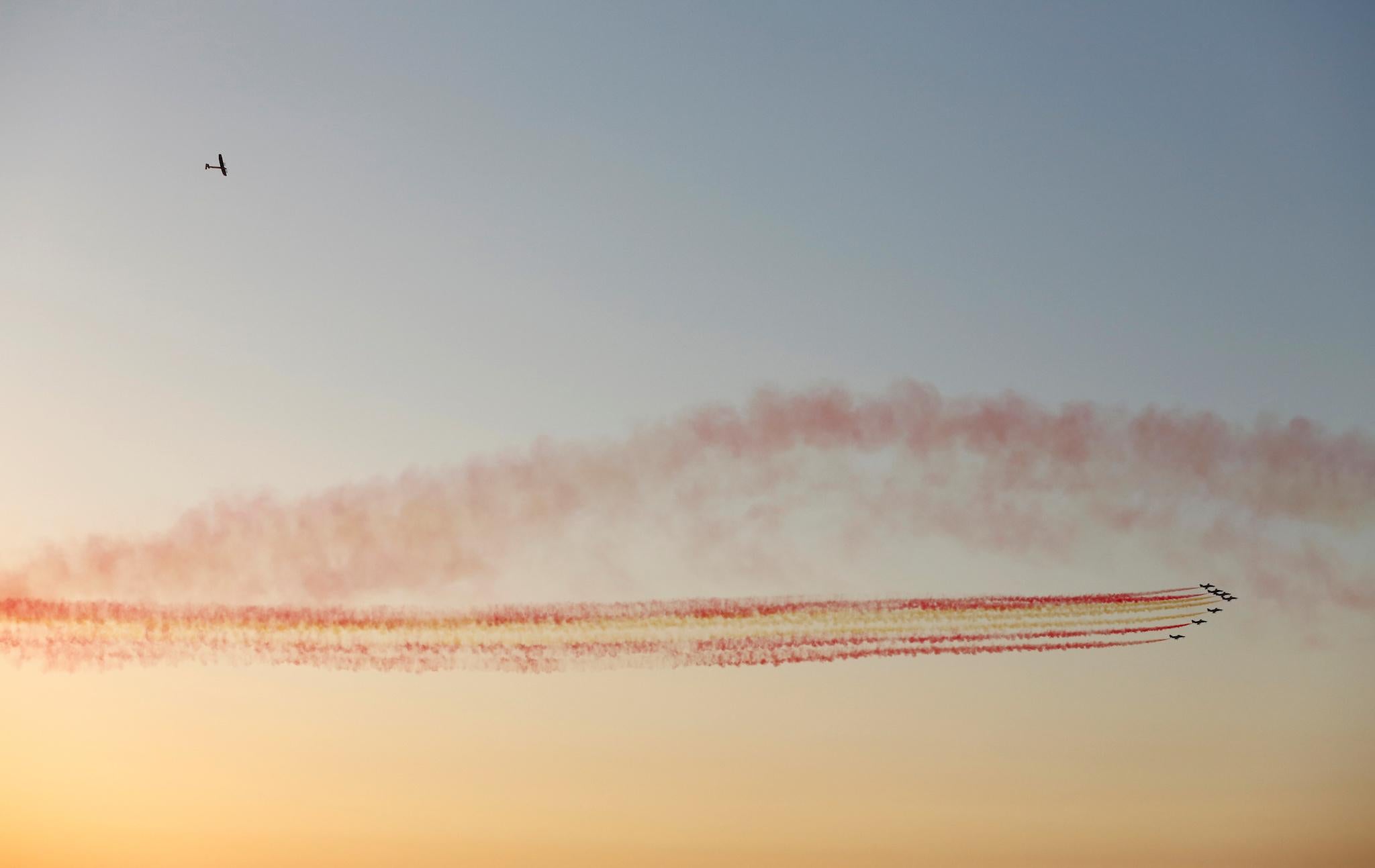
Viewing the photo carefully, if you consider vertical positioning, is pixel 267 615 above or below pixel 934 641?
above

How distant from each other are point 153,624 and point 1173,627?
2810 centimetres

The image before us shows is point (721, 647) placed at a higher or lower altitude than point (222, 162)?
lower

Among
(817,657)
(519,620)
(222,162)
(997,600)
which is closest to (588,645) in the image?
(519,620)

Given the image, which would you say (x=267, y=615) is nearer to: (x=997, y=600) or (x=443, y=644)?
(x=443, y=644)

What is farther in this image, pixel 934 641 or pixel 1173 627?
pixel 1173 627

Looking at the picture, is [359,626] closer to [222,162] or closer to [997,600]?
[222,162]

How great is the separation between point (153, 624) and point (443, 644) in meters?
7.53

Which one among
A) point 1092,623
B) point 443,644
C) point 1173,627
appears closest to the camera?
point 443,644

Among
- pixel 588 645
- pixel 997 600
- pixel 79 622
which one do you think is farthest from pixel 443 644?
pixel 997 600

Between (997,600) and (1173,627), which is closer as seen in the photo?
(997,600)

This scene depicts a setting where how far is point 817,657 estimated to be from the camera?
2617 centimetres

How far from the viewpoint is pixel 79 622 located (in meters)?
26.1

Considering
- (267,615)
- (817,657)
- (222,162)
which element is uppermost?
(222,162)

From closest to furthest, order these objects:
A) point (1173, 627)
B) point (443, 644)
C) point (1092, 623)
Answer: point (443, 644), point (1092, 623), point (1173, 627)
